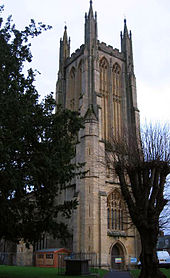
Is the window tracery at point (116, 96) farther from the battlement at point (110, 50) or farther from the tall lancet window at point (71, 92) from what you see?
the tall lancet window at point (71, 92)

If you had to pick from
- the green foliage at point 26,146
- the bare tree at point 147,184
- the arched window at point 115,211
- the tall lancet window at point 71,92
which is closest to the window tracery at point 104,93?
the tall lancet window at point 71,92

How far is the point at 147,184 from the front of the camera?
15195mm

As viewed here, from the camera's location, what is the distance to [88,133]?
1216 inches

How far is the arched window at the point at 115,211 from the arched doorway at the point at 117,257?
1929 mm

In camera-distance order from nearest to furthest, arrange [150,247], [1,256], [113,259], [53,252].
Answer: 1. [150,247]
2. [53,252]
3. [113,259]
4. [1,256]

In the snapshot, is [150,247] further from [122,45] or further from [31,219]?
[122,45]

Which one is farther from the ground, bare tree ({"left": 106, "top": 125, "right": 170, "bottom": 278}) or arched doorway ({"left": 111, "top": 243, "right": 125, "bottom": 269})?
bare tree ({"left": 106, "top": 125, "right": 170, "bottom": 278})

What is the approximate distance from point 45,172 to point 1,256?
26160mm

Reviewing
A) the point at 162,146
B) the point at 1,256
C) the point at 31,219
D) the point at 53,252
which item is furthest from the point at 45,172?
the point at 1,256

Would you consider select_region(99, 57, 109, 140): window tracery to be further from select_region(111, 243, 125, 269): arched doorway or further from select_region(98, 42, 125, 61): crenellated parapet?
select_region(111, 243, 125, 269): arched doorway

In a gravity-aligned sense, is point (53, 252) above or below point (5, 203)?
below

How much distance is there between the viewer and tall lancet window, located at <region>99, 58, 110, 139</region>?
119 feet

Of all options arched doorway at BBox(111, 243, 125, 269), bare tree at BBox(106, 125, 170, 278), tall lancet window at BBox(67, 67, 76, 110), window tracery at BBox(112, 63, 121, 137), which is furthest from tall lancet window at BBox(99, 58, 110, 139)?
bare tree at BBox(106, 125, 170, 278)

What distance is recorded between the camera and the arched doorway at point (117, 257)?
29944 mm
